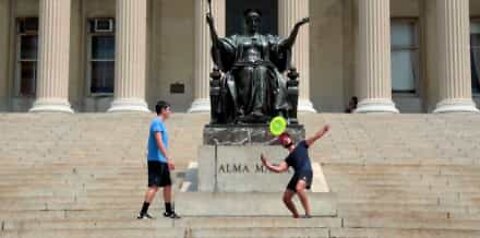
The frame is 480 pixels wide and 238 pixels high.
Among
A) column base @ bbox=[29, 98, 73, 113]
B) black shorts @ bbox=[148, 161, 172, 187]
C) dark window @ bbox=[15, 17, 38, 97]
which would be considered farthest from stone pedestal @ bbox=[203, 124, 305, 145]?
dark window @ bbox=[15, 17, 38, 97]

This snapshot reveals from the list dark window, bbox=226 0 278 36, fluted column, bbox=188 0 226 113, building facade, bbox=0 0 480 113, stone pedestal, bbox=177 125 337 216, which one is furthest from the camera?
dark window, bbox=226 0 278 36

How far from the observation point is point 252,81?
14.3m

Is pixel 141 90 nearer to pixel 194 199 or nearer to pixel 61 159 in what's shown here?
pixel 61 159

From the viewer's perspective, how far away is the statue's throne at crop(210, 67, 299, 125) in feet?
46.7

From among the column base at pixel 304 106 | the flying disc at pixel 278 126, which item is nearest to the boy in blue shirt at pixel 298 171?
the flying disc at pixel 278 126

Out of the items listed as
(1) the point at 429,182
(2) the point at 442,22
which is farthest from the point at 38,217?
(2) the point at 442,22

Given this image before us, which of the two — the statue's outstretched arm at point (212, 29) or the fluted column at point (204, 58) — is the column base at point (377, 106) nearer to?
the fluted column at point (204, 58)

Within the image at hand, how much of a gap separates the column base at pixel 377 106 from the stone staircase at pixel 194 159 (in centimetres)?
118

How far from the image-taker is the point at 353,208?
556 inches

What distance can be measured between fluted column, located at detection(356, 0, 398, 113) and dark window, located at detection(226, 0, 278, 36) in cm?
730

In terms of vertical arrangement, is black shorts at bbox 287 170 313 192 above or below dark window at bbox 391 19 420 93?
below

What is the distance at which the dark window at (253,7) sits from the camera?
114ft

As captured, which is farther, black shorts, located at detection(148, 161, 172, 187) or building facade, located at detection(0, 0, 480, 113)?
building facade, located at detection(0, 0, 480, 113)

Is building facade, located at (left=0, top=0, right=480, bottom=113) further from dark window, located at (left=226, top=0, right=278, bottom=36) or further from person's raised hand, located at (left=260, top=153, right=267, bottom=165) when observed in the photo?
person's raised hand, located at (left=260, top=153, right=267, bottom=165)
